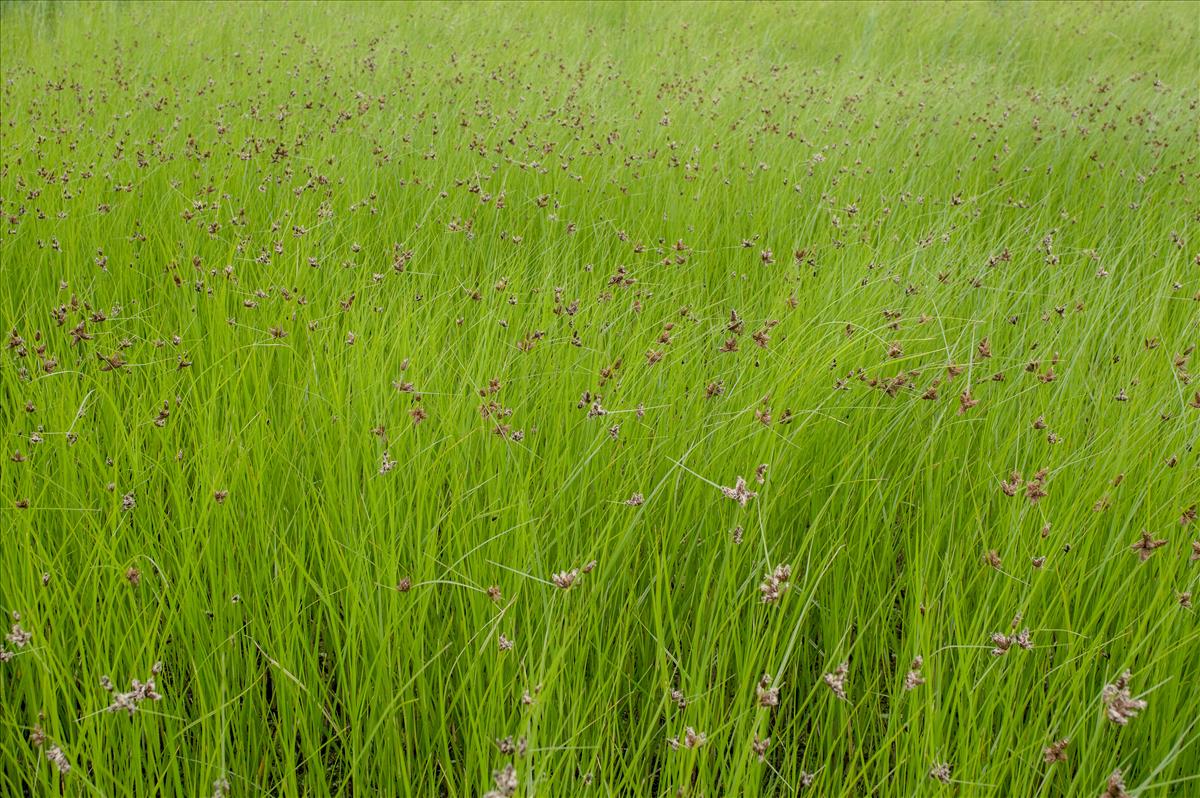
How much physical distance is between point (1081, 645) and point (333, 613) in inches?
57.0

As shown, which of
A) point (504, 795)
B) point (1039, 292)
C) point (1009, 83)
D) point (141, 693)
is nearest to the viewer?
point (504, 795)

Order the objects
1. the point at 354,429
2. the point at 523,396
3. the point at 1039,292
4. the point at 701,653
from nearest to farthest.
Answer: the point at 701,653, the point at 354,429, the point at 523,396, the point at 1039,292

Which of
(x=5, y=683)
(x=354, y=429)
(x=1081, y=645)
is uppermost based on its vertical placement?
(x=354, y=429)

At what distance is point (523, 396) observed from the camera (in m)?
2.21

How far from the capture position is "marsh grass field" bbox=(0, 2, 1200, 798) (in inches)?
56.1

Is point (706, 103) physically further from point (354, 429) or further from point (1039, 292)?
point (354, 429)

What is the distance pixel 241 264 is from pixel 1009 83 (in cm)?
708

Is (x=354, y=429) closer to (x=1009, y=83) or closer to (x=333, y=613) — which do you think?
(x=333, y=613)

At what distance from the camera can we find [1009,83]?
7.38 metres

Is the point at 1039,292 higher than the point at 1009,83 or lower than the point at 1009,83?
lower

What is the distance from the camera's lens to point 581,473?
1938 millimetres

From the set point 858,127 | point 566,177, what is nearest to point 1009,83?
point 858,127

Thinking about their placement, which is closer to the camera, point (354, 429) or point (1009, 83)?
point (354, 429)

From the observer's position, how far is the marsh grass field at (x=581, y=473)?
56.1 inches
